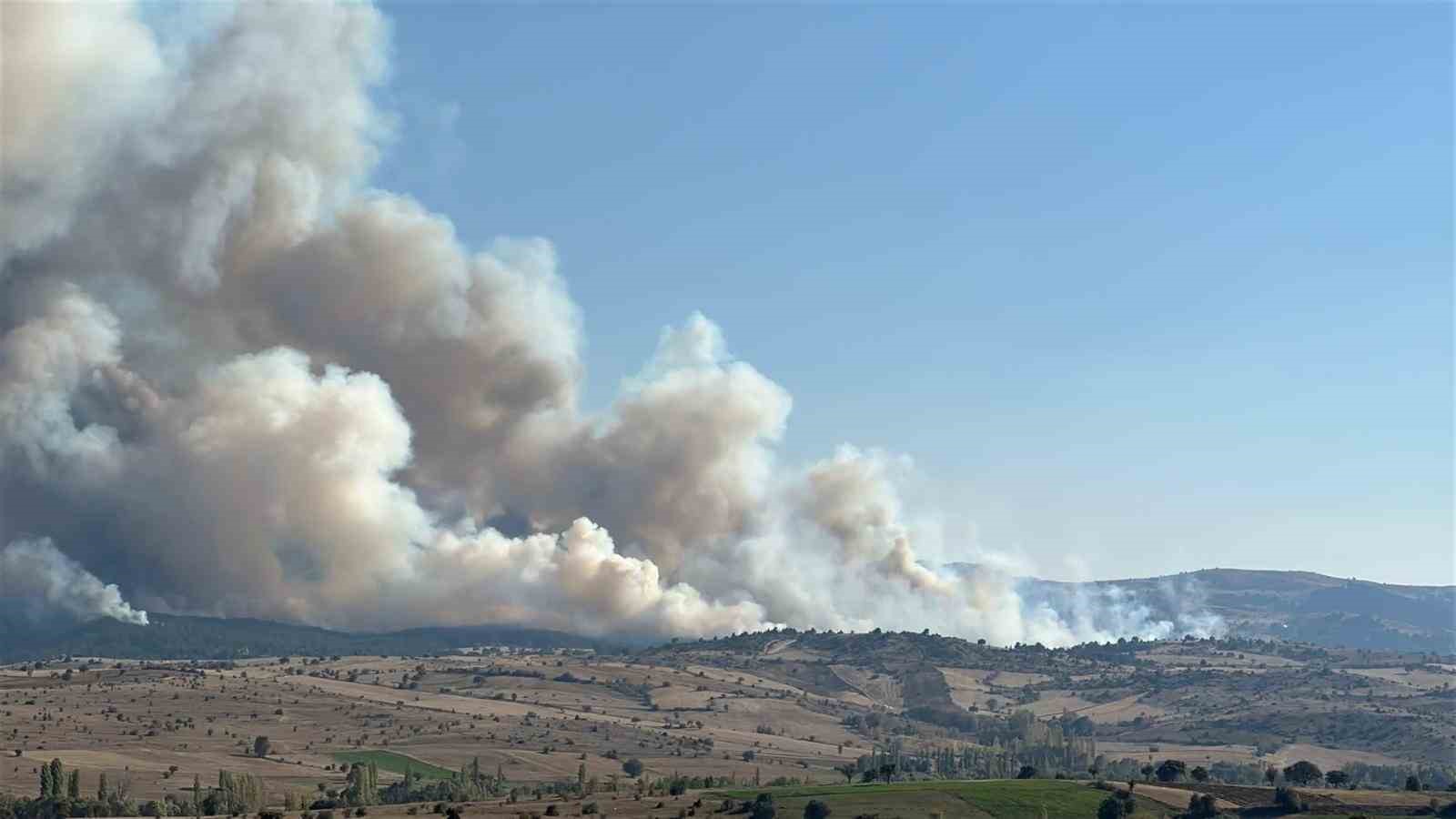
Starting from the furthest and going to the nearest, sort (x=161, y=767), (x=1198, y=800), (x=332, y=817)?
(x=161, y=767), (x=1198, y=800), (x=332, y=817)

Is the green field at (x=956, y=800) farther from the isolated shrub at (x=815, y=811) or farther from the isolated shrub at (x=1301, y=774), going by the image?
the isolated shrub at (x=1301, y=774)

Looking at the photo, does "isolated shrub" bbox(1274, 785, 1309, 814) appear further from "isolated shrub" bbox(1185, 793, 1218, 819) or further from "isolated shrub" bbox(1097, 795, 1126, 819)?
"isolated shrub" bbox(1097, 795, 1126, 819)

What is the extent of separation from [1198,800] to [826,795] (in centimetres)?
3387

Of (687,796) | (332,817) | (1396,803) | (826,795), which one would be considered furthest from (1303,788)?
(332,817)

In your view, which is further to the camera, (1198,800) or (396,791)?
(396,791)

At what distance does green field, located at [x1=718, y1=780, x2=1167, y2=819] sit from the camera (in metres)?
157

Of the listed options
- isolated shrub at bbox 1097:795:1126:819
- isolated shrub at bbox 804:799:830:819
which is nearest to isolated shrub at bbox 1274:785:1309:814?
isolated shrub at bbox 1097:795:1126:819

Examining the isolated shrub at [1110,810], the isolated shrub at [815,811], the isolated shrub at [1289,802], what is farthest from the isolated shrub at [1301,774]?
the isolated shrub at [815,811]

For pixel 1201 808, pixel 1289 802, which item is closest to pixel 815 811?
pixel 1201 808

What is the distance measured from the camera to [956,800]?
165 meters

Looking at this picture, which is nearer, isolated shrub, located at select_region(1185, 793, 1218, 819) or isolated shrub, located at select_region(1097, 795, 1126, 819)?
isolated shrub, located at select_region(1097, 795, 1126, 819)

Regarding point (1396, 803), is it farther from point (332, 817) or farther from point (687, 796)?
point (332, 817)

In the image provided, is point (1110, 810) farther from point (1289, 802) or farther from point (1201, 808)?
point (1289, 802)

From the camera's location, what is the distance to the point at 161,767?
644 ft
